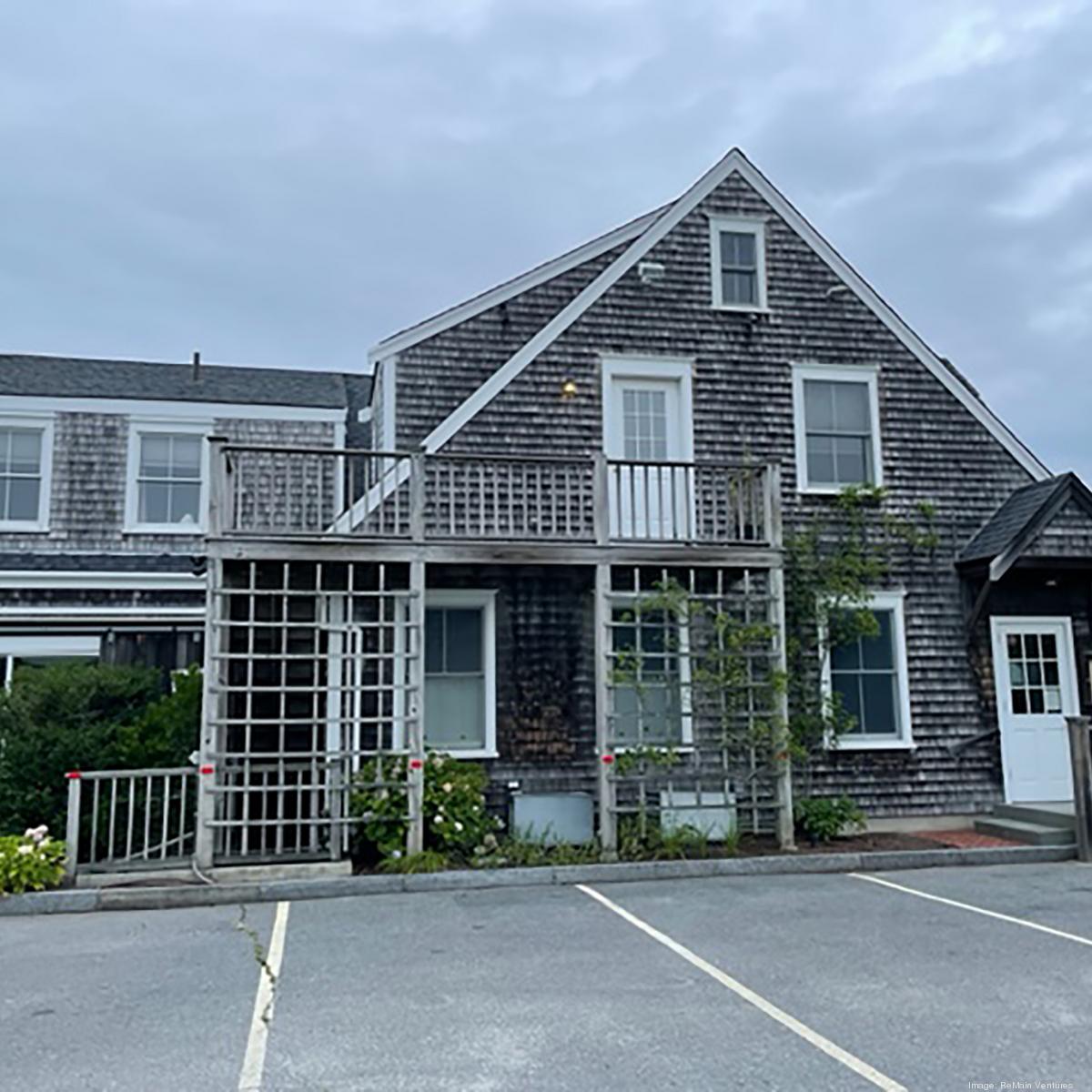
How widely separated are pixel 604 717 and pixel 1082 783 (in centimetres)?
470

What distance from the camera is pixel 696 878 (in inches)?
357

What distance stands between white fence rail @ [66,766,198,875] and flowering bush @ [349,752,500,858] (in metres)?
1.52

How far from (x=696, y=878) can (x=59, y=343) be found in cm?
3027

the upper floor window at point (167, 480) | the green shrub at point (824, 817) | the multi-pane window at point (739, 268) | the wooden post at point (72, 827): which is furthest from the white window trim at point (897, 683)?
the upper floor window at point (167, 480)

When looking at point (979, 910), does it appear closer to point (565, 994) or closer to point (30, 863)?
point (565, 994)

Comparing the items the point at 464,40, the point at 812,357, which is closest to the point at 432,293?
the point at 464,40

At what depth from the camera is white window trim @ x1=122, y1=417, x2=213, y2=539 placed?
1398 cm

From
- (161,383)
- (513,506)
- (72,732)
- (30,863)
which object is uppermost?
(161,383)

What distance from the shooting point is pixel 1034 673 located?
11.9 m

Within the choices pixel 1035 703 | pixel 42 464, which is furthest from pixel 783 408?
pixel 42 464

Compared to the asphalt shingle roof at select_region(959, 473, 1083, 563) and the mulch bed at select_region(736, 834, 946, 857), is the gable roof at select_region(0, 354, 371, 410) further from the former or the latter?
the asphalt shingle roof at select_region(959, 473, 1083, 563)

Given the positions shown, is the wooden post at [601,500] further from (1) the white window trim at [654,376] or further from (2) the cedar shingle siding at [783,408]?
(1) the white window trim at [654,376]

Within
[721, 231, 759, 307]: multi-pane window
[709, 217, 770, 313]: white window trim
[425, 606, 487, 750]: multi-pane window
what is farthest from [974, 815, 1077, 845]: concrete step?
[721, 231, 759, 307]: multi-pane window

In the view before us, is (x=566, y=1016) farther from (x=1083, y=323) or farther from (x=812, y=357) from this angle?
(x=1083, y=323)
